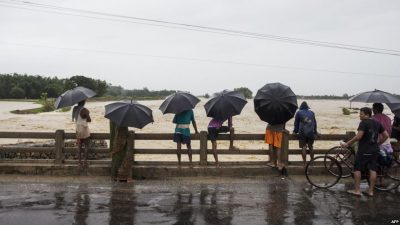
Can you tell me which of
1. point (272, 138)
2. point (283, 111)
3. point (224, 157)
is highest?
point (283, 111)

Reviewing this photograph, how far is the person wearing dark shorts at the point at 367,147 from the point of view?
7.62 meters

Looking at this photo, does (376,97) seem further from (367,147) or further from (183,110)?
(183,110)

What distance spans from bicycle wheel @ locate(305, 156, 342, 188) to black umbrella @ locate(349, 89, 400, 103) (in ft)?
4.88

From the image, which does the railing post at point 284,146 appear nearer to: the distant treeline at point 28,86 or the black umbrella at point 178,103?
the black umbrella at point 178,103

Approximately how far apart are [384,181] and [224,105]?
3846 millimetres

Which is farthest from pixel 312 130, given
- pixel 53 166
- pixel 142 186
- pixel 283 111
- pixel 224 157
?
pixel 224 157

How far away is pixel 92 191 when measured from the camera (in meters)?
7.86

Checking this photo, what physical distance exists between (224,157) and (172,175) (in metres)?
11.5

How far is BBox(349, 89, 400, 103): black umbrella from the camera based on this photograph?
884 cm

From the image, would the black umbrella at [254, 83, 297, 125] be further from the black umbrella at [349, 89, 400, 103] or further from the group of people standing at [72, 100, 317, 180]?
the black umbrella at [349, 89, 400, 103]

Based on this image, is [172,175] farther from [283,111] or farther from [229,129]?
[283,111]

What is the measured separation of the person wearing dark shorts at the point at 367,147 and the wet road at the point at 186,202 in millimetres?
392

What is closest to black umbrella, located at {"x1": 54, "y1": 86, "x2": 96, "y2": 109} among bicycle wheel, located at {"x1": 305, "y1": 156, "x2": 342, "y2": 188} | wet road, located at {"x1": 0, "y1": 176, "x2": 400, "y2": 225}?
wet road, located at {"x1": 0, "y1": 176, "x2": 400, "y2": 225}

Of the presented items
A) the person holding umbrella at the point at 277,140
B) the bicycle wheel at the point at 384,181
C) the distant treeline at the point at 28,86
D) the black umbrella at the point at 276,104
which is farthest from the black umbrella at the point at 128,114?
the distant treeline at the point at 28,86
